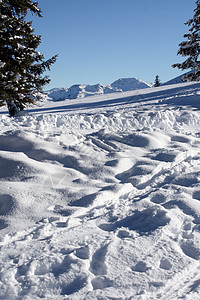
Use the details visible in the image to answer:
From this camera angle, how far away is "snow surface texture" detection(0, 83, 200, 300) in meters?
2.41

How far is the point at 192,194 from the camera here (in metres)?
4.22

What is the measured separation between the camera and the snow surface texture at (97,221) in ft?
7.91

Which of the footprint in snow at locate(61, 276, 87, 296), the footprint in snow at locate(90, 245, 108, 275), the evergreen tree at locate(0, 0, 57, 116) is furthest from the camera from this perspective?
the evergreen tree at locate(0, 0, 57, 116)

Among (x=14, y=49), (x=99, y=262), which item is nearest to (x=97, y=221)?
(x=99, y=262)

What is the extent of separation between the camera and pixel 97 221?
362cm

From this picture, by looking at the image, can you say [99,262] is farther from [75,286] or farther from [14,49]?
[14,49]

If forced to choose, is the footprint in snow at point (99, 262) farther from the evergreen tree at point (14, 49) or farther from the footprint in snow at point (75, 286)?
the evergreen tree at point (14, 49)

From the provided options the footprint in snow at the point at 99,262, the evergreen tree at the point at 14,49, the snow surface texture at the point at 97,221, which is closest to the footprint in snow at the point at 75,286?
the snow surface texture at the point at 97,221

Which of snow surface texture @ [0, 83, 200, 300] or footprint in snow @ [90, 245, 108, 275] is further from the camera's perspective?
footprint in snow @ [90, 245, 108, 275]

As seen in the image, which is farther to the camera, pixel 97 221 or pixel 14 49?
pixel 14 49

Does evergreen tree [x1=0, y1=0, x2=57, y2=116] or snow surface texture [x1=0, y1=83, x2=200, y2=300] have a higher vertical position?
evergreen tree [x1=0, y1=0, x2=57, y2=116]

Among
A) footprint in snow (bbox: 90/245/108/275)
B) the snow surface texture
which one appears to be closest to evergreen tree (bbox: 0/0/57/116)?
the snow surface texture

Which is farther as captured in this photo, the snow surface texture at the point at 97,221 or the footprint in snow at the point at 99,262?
the footprint in snow at the point at 99,262

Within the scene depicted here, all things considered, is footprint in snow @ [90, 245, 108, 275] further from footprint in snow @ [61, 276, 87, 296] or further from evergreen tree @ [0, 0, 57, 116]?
evergreen tree @ [0, 0, 57, 116]
